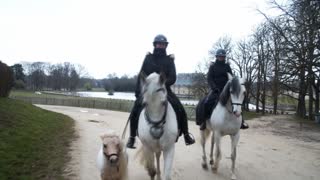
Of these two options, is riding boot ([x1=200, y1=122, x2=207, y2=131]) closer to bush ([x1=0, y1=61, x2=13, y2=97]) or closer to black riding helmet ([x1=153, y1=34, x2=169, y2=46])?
black riding helmet ([x1=153, y1=34, x2=169, y2=46])

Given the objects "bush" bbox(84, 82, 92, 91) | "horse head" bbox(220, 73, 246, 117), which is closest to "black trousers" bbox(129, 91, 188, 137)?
"horse head" bbox(220, 73, 246, 117)

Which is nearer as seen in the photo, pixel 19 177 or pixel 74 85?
pixel 19 177

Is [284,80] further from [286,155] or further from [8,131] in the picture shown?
[8,131]

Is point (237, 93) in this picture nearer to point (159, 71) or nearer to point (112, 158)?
point (159, 71)

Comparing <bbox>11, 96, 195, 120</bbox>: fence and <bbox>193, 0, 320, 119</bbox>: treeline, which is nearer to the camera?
<bbox>193, 0, 320, 119</bbox>: treeline

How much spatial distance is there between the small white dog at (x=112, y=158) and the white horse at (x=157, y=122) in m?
0.67

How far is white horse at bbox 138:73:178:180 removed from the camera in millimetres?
5832

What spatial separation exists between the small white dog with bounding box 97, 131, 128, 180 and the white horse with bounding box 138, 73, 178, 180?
669 millimetres

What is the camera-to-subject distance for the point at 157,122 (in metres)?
6.20

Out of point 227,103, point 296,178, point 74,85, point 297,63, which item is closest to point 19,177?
point 227,103

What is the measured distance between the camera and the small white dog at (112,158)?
5445 millimetres

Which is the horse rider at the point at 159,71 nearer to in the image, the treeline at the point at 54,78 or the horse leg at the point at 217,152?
the horse leg at the point at 217,152

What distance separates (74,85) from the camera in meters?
109

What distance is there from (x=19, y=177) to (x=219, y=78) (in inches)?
205
